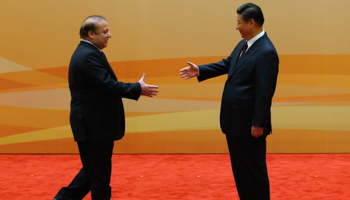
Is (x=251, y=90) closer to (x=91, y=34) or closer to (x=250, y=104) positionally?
(x=250, y=104)

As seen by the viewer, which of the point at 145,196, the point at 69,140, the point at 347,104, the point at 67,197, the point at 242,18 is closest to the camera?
the point at 242,18

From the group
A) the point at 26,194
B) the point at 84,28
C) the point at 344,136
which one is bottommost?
the point at 26,194

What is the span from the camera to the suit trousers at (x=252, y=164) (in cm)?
263

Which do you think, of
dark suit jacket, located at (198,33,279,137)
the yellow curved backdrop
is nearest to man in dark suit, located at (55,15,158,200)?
dark suit jacket, located at (198,33,279,137)

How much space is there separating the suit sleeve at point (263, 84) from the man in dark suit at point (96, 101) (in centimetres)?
73

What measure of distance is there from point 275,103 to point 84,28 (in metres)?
2.71

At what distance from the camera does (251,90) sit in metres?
2.60

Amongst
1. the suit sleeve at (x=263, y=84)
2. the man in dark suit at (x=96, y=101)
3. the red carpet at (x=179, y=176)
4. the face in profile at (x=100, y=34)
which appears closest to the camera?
the suit sleeve at (x=263, y=84)

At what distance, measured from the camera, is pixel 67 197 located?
3.05m

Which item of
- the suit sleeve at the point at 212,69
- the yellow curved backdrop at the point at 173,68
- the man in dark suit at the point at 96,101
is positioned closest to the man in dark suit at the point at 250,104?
the suit sleeve at the point at 212,69

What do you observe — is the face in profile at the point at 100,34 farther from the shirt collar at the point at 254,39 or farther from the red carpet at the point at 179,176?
the red carpet at the point at 179,176

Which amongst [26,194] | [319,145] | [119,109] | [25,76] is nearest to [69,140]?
[25,76]

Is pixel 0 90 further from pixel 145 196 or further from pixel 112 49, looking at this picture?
pixel 145 196

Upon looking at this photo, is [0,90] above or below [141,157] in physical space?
above
